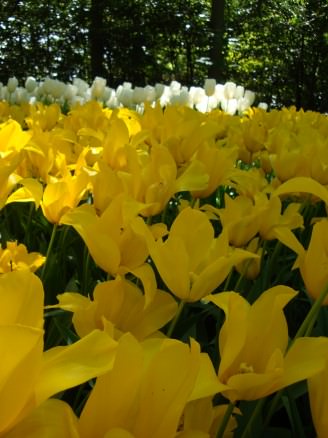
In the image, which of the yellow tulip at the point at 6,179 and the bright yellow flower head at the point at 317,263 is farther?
the yellow tulip at the point at 6,179

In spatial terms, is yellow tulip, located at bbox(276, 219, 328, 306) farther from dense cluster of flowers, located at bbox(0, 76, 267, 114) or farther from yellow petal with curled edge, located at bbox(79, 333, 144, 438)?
dense cluster of flowers, located at bbox(0, 76, 267, 114)

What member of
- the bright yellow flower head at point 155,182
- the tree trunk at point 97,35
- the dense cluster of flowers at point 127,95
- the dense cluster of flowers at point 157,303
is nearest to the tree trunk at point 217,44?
the tree trunk at point 97,35

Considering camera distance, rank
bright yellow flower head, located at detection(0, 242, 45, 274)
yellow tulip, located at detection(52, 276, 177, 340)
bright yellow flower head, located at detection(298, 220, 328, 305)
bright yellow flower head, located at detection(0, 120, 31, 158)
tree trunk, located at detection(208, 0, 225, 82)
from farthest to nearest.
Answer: tree trunk, located at detection(208, 0, 225, 82)
bright yellow flower head, located at detection(0, 120, 31, 158)
bright yellow flower head, located at detection(0, 242, 45, 274)
bright yellow flower head, located at detection(298, 220, 328, 305)
yellow tulip, located at detection(52, 276, 177, 340)

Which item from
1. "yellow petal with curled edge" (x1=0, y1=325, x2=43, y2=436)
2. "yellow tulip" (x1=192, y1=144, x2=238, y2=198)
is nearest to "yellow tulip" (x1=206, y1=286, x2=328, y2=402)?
"yellow petal with curled edge" (x1=0, y1=325, x2=43, y2=436)

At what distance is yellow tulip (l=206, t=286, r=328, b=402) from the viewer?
660 millimetres

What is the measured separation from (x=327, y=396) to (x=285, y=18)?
19.3 metres

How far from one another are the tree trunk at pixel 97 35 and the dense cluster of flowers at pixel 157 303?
14.4m

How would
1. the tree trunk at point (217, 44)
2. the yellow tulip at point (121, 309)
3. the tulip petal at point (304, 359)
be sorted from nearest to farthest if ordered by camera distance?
the tulip petal at point (304, 359), the yellow tulip at point (121, 309), the tree trunk at point (217, 44)

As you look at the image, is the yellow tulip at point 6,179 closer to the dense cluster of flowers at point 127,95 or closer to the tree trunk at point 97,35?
the dense cluster of flowers at point 127,95

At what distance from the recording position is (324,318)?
1.25m

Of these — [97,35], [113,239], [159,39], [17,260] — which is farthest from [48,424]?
[159,39]

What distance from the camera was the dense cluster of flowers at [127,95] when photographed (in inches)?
223

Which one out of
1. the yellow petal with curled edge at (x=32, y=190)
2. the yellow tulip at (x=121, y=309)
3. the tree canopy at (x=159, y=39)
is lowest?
the tree canopy at (x=159, y=39)

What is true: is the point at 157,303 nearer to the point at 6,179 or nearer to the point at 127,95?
the point at 6,179
